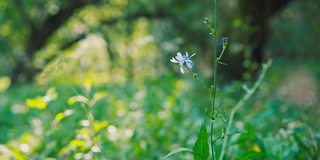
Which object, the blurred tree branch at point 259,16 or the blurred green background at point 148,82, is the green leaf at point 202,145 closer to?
the blurred green background at point 148,82

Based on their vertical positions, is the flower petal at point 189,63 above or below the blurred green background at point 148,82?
below

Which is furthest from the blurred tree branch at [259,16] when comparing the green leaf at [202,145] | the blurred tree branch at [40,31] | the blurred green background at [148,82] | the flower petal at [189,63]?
the blurred tree branch at [40,31]

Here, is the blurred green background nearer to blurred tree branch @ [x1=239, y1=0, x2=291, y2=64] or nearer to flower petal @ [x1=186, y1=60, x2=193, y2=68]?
blurred tree branch @ [x1=239, y1=0, x2=291, y2=64]

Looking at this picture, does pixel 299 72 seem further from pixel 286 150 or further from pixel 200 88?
pixel 286 150

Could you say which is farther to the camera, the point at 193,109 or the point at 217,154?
the point at 193,109

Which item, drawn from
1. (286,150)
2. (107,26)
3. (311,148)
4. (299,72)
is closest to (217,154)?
A: (286,150)

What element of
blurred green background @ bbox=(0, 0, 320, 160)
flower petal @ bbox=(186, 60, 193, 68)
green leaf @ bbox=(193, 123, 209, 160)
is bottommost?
green leaf @ bbox=(193, 123, 209, 160)

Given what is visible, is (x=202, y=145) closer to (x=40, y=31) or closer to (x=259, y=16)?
(x=259, y=16)

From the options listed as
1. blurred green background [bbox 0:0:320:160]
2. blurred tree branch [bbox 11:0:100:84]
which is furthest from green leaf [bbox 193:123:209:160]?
blurred tree branch [bbox 11:0:100:84]
